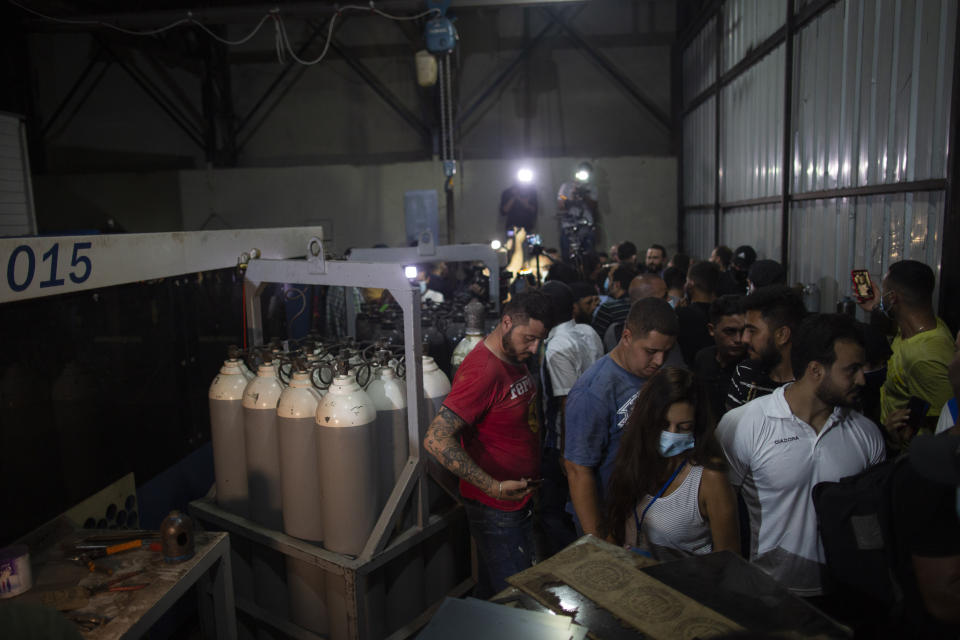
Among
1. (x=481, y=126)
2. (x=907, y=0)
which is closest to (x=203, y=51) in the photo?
(x=481, y=126)

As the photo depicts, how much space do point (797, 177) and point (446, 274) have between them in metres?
4.26

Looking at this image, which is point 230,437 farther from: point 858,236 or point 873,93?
point 873,93

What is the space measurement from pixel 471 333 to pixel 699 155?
7904 mm

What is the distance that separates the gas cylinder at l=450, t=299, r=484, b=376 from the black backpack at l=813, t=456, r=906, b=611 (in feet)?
7.67

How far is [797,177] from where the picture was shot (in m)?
6.26

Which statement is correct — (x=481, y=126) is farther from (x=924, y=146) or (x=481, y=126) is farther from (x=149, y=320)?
(x=149, y=320)

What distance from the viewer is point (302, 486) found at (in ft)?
9.27

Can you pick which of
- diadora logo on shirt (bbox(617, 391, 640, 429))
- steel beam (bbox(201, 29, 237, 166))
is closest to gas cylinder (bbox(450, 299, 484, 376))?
diadora logo on shirt (bbox(617, 391, 640, 429))

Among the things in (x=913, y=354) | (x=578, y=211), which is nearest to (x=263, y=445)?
(x=913, y=354)

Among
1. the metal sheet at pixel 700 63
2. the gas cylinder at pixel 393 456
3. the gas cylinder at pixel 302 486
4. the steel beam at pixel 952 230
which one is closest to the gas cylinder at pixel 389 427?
the gas cylinder at pixel 393 456

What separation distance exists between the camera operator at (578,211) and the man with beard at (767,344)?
6816mm

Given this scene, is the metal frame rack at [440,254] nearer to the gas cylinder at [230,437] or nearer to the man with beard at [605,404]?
the gas cylinder at [230,437]

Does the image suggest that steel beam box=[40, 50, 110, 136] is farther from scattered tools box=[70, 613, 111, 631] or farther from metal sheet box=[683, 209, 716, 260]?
scattered tools box=[70, 613, 111, 631]

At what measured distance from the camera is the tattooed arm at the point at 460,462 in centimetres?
258
